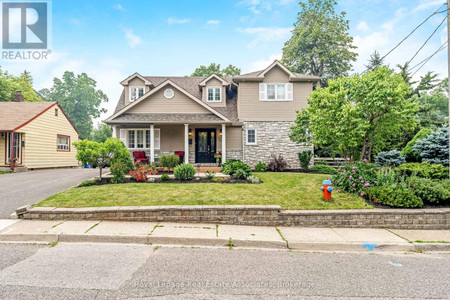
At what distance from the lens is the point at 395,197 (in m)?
6.26

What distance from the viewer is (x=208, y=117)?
14469 millimetres

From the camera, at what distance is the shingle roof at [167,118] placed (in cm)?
1384

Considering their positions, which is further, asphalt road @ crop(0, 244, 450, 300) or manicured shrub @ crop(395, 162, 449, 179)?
manicured shrub @ crop(395, 162, 449, 179)

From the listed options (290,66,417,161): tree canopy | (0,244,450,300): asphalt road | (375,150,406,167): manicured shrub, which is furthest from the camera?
(375,150,406,167): manicured shrub

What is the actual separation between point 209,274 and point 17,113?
2123cm

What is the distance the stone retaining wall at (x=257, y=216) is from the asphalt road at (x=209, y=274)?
136 centimetres

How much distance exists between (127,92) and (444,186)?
1692cm

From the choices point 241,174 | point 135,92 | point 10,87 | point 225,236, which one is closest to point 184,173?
point 241,174

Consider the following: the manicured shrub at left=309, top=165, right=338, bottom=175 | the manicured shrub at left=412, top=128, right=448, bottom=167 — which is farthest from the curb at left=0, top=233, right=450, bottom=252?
the manicured shrub at left=309, top=165, right=338, bottom=175

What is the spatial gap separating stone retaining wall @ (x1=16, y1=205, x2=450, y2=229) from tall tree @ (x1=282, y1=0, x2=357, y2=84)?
23335mm

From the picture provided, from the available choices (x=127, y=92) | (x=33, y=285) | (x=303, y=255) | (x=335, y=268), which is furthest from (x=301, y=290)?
(x=127, y=92)

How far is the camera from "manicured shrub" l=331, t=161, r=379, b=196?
23.7 feet

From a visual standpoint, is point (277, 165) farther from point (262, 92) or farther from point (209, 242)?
point (209, 242)

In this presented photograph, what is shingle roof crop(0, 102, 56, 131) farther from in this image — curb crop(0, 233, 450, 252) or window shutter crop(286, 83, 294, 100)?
window shutter crop(286, 83, 294, 100)
